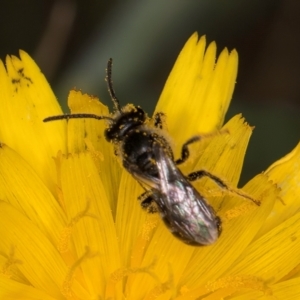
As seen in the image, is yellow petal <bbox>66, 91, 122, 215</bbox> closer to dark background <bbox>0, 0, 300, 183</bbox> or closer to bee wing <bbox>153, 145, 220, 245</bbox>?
bee wing <bbox>153, 145, 220, 245</bbox>

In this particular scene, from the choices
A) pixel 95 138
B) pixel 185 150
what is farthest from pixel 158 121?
pixel 95 138

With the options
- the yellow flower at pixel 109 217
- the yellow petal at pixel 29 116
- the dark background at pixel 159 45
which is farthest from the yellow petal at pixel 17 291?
the dark background at pixel 159 45

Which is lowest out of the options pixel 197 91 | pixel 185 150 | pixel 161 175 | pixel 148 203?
pixel 148 203

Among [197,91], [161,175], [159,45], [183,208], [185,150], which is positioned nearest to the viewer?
[183,208]

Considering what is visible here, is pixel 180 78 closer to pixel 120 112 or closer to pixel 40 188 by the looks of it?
pixel 120 112

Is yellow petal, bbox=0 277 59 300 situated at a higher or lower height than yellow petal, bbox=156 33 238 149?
lower

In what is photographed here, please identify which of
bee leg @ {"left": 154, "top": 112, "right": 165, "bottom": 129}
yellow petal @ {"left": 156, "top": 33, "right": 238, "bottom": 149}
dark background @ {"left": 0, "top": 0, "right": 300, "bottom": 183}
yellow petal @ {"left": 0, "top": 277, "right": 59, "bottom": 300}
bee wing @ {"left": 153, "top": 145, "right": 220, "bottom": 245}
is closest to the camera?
bee wing @ {"left": 153, "top": 145, "right": 220, "bottom": 245}

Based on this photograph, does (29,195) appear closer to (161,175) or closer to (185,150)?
(161,175)

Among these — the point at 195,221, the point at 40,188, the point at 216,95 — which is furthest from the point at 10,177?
the point at 216,95

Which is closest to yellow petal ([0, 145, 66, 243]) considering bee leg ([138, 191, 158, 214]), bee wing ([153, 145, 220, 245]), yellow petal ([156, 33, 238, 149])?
bee leg ([138, 191, 158, 214])
